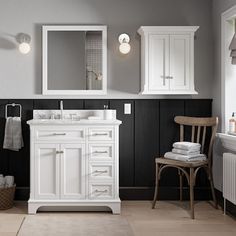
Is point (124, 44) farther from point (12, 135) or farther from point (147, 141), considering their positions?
point (12, 135)

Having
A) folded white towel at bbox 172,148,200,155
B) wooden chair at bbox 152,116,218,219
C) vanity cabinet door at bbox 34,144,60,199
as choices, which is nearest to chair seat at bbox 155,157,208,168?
wooden chair at bbox 152,116,218,219

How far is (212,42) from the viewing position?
5098mm

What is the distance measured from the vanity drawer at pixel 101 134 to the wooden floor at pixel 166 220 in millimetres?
768

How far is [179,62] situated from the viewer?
15.9 feet

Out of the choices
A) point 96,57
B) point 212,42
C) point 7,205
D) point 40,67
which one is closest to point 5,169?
point 7,205

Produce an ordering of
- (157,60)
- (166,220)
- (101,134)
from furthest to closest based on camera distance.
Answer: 1. (157,60)
2. (101,134)
3. (166,220)

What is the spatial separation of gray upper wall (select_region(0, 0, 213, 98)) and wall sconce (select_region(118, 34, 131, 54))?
12 cm

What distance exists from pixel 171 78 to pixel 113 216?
5.17 ft

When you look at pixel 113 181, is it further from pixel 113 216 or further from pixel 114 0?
pixel 114 0

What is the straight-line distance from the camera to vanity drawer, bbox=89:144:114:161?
449 centimetres

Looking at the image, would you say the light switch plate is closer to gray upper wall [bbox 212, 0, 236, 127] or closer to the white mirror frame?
the white mirror frame

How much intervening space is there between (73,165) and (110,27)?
5.31 feet

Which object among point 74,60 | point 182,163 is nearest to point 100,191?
point 182,163

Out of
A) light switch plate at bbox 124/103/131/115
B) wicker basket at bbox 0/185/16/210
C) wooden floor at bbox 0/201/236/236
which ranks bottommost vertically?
wooden floor at bbox 0/201/236/236
